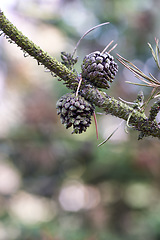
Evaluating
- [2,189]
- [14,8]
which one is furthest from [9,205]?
[14,8]

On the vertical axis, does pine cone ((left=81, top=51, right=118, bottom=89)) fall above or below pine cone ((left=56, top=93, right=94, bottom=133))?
above

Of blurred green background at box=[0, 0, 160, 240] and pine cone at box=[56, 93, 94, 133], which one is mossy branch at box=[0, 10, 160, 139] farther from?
blurred green background at box=[0, 0, 160, 240]

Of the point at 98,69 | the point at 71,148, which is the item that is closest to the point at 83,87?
the point at 98,69

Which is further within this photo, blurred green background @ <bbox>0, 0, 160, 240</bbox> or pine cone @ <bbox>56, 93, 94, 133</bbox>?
blurred green background @ <bbox>0, 0, 160, 240</bbox>

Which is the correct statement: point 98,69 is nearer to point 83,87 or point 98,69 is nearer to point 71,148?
point 83,87

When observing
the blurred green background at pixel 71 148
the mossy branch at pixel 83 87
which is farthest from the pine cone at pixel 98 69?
the blurred green background at pixel 71 148

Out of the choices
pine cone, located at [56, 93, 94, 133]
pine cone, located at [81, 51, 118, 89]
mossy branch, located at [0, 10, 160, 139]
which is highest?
pine cone, located at [81, 51, 118, 89]

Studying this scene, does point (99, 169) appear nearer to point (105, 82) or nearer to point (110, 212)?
point (110, 212)

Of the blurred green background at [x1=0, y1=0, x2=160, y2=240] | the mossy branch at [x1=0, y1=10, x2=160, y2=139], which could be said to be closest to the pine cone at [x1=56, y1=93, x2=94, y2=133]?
the mossy branch at [x1=0, y1=10, x2=160, y2=139]
